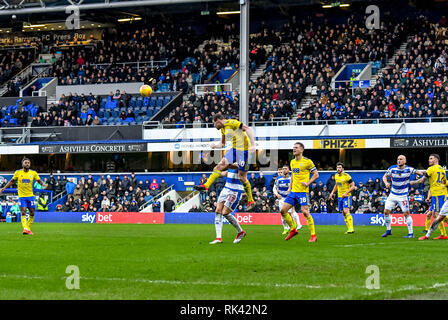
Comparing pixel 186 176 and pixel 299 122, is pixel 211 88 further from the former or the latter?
pixel 299 122

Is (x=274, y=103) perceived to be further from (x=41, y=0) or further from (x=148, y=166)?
(x=41, y=0)

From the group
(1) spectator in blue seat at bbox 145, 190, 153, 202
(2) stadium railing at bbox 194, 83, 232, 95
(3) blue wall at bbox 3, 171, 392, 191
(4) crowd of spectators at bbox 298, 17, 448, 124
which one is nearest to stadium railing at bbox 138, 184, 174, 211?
(1) spectator in blue seat at bbox 145, 190, 153, 202

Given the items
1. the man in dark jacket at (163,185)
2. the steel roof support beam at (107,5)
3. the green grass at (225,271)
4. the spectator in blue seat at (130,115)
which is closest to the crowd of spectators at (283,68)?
the spectator in blue seat at (130,115)

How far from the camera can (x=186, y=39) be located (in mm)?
55906

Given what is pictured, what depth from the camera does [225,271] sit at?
11.4 metres

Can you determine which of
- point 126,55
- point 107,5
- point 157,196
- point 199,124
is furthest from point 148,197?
point 126,55

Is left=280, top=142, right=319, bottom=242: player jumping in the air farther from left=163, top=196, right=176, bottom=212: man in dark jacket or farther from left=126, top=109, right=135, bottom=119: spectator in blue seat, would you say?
left=126, top=109, right=135, bottom=119: spectator in blue seat

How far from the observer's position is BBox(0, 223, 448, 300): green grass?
9055 millimetres

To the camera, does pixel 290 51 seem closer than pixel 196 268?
No

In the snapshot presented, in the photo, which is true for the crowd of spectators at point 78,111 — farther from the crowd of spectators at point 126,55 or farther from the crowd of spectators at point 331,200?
the crowd of spectators at point 331,200

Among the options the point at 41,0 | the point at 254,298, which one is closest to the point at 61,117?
the point at 41,0

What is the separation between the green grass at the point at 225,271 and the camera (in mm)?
9055

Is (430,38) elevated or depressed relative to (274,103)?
elevated

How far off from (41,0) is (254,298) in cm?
3770
